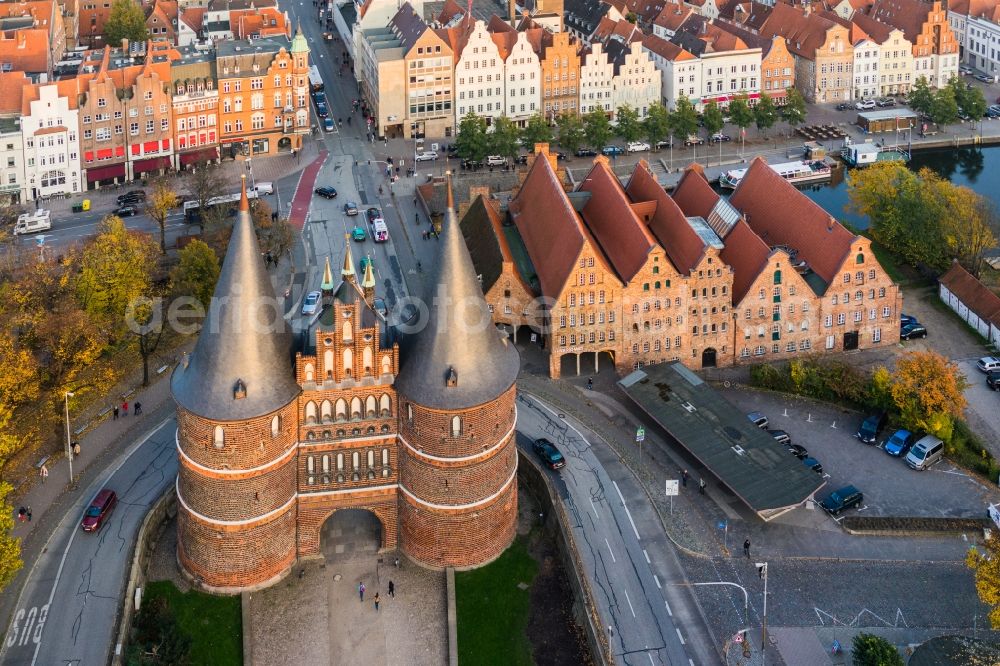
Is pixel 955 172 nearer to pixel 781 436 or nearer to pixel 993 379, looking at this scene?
pixel 993 379

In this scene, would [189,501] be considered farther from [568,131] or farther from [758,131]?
[758,131]

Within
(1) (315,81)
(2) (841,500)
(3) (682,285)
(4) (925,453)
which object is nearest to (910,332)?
(4) (925,453)

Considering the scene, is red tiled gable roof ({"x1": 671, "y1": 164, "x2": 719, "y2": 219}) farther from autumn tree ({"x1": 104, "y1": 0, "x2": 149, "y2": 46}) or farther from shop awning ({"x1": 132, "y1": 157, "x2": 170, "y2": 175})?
autumn tree ({"x1": 104, "y1": 0, "x2": 149, "y2": 46})

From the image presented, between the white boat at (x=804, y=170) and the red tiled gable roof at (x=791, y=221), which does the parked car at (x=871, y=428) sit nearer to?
the red tiled gable roof at (x=791, y=221)

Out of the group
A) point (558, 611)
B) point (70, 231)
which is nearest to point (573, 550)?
point (558, 611)

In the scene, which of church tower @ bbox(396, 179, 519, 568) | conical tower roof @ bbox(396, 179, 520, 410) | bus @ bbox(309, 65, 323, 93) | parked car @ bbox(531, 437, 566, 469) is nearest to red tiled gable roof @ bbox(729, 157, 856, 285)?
parked car @ bbox(531, 437, 566, 469)

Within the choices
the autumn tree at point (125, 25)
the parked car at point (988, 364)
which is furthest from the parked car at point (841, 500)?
the autumn tree at point (125, 25)
